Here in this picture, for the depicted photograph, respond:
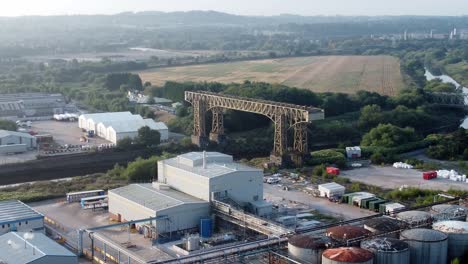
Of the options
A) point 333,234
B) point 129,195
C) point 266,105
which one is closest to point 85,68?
point 266,105

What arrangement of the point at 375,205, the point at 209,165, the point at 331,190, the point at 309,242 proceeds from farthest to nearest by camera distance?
the point at 331,190 < the point at 375,205 < the point at 209,165 < the point at 309,242

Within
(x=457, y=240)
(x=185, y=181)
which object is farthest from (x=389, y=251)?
(x=185, y=181)

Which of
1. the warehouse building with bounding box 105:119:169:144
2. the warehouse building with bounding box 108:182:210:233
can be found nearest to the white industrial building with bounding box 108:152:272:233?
the warehouse building with bounding box 108:182:210:233

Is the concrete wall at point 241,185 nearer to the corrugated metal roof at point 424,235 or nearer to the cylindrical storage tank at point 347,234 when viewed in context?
the cylindrical storage tank at point 347,234

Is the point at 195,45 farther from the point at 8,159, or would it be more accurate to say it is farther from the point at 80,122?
the point at 8,159

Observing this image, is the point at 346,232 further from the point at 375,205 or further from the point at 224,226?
the point at 375,205

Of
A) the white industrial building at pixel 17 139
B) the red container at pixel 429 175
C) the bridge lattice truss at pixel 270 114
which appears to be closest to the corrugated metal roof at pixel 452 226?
the red container at pixel 429 175
